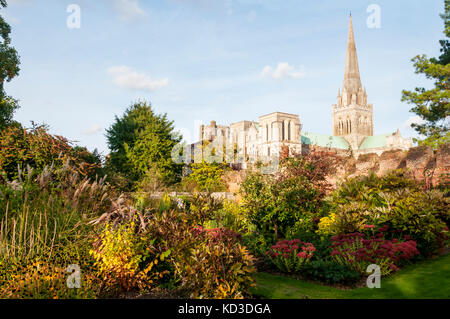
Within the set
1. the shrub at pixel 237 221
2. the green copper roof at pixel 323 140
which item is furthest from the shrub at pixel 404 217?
the green copper roof at pixel 323 140

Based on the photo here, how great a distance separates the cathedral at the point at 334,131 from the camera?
86.9 metres

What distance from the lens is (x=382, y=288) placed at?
634 centimetres

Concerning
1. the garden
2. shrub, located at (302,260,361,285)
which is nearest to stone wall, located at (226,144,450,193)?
the garden

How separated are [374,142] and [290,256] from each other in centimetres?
10707

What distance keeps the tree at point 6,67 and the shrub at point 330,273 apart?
59.3 feet

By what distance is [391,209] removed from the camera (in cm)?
950

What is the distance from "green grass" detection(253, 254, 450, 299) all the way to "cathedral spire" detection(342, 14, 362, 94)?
91438 millimetres

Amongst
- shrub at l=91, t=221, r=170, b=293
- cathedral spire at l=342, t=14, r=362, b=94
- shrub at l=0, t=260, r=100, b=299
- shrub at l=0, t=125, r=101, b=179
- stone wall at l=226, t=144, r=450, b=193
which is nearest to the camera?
shrub at l=0, t=260, r=100, b=299

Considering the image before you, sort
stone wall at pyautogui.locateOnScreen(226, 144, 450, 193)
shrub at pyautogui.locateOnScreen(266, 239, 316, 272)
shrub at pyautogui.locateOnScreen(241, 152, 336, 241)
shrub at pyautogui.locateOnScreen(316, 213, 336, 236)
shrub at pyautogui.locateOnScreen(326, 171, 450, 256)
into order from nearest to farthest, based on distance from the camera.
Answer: shrub at pyautogui.locateOnScreen(266, 239, 316, 272) < shrub at pyautogui.locateOnScreen(326, 171, 450, 256) < shrub at pyautogui.locateOnScreen(316, 213, 336, 236) < shrub at pyautogui.locateOnScreen(241, 152, 336, 241) < stone wall at pyautogui.locateOnScreen(226, 144, 450, 193)

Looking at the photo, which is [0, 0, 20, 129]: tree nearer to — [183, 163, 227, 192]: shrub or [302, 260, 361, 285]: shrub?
[183, 163, 227, 192]: shrub

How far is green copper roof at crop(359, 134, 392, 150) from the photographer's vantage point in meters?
102

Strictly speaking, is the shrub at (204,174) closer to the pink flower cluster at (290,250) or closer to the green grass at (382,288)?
the pink flower cluster at (290,250)

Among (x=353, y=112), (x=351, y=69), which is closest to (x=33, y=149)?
(x=351, y=69)

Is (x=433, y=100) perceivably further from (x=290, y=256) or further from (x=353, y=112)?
(x=353, y=112)
